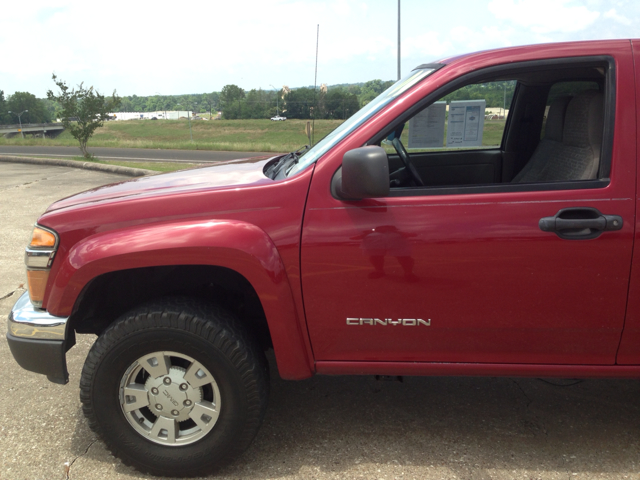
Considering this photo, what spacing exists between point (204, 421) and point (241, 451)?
22 centimetres

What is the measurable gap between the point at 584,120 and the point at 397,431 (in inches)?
71.8

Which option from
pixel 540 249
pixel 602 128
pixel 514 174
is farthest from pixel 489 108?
pixel 540 249

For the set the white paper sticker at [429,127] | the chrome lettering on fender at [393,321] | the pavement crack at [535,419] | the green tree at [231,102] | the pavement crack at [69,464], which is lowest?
the pavement crack at [69,464]

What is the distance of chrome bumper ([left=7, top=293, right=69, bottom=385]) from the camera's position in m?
2.45

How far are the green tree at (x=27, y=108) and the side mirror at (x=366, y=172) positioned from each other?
10960 centimetres

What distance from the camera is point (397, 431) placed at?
2846 millimetres

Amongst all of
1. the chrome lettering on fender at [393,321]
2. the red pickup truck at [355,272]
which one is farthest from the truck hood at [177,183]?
the chrome lettering on fender at [393,321]

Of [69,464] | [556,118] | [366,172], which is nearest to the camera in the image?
[366,172]

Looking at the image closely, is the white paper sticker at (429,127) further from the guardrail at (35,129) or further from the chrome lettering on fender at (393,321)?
the guardrail at (35,129)

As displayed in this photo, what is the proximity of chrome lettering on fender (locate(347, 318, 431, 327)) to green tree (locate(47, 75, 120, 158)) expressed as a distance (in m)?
16.2

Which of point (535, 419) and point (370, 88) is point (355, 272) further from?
point (370, 88)

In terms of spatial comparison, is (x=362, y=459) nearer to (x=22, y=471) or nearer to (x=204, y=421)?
(x=204, y=421)

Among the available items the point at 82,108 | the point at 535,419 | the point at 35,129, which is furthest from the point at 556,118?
the point at 35,129

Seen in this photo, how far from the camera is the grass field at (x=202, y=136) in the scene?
32656 mm
